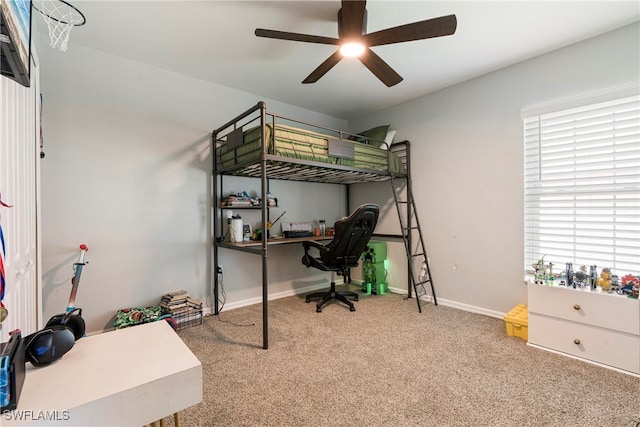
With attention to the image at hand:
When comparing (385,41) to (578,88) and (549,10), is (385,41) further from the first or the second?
(578,88)

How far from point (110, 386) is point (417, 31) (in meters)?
2.20

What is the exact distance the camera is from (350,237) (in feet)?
9.68

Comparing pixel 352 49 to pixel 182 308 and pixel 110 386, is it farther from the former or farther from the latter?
pixel 182 308

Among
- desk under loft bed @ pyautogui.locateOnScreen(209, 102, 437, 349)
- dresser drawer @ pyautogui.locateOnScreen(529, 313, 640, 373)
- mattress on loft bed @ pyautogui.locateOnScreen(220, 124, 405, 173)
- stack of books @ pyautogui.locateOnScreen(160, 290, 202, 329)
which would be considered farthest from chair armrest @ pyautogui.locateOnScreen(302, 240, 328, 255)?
dresser drawer @ pyautogui.locateOnScreen(529, 313, 640, 373)

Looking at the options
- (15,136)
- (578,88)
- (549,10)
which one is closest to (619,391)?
(578,88)

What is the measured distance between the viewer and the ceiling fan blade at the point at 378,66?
2.09 metres

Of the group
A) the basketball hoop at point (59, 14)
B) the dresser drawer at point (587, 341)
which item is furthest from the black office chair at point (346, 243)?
the basketball hoop at point (59, 14)

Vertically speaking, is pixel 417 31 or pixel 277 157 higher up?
pixel 417 31

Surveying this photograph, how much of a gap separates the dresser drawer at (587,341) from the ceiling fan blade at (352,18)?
8.38ft

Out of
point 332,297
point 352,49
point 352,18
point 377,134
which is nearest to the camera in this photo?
point 352,18

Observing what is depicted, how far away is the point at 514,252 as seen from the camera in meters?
2.79

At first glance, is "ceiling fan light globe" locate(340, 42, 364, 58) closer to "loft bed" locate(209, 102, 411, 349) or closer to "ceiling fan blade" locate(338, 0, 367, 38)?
"ceiling fan blade" locate(338, 0, 367, 38)

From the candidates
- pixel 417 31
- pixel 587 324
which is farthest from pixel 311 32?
pixel 587 324

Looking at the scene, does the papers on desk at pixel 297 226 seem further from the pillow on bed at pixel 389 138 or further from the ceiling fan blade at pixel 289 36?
the ceiling fan blade at pixel 289 36
